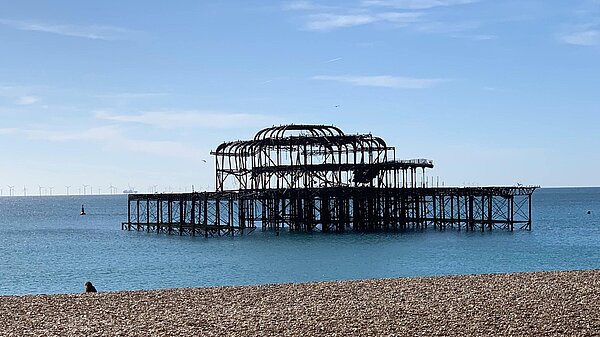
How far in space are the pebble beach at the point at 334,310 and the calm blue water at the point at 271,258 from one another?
16620 mm

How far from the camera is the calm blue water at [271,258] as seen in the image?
39.1 meters

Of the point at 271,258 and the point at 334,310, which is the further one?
the point at 271,258

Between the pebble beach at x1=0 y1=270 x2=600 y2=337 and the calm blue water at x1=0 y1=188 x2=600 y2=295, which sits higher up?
the pebble beach at x1=0 y1=270 x2=600 y2=337

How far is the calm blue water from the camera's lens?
3909 cm

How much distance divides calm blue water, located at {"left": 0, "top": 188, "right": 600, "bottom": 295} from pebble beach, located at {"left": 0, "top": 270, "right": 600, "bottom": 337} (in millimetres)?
16620

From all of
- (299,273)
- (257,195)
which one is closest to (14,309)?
(299,273)

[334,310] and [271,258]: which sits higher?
[334,310]

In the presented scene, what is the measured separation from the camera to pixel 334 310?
58.1 ft

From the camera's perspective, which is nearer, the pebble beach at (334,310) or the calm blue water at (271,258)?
the pebble beach at (334,310)

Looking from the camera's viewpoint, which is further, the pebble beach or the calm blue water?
the calm blue water

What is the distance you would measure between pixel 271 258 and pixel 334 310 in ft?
96.3

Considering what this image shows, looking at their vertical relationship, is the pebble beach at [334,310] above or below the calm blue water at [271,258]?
above

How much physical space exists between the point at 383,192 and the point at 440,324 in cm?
5128

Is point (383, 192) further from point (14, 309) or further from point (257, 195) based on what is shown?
point (14, 309)
